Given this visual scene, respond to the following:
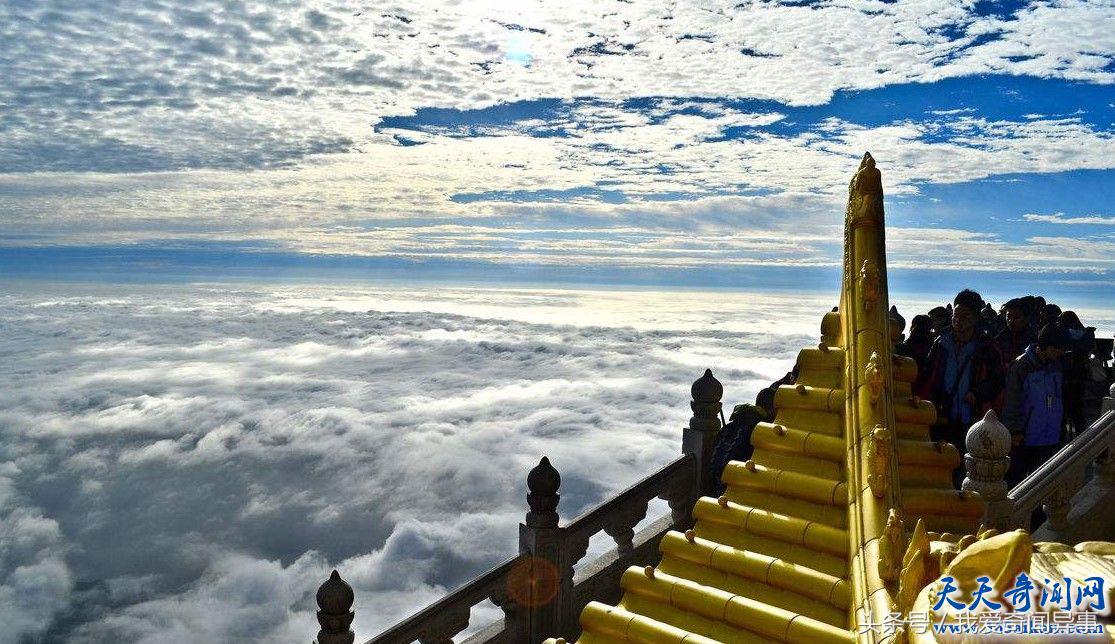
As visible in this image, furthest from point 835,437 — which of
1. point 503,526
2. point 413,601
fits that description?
point 503,526

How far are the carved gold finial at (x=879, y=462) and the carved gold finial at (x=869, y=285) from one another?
1.05 meters

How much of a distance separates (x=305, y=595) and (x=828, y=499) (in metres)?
182

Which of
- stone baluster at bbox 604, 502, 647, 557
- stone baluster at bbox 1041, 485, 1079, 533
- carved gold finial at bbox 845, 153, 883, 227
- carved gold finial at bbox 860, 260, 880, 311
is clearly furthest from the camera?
stone baluster at bbox 604, 502, 647, 557

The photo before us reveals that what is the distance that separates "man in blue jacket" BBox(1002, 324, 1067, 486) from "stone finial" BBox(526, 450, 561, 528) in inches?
235

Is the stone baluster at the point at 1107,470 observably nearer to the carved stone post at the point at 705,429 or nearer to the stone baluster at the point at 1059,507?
the stone baluster at the point at 1059,507

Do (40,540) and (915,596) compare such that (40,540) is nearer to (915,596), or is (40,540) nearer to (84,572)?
(84,572)

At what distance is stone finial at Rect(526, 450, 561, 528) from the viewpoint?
9422mm

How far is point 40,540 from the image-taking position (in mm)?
188250

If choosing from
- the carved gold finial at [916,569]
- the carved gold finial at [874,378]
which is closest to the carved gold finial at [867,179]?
the carved gold finial at [874,378]

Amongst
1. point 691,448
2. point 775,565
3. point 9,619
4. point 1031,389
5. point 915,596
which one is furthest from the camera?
point 9,619

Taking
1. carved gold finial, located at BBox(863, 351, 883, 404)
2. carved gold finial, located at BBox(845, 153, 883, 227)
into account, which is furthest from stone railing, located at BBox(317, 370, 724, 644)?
carved gold finial, located at BBox(863, 351, 883, 404)

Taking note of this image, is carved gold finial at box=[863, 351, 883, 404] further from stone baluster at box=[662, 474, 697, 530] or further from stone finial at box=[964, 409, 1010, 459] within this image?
stone baluster at box=[662, 474, 697, 530]

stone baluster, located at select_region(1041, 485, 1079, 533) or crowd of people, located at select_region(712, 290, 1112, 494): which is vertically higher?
crowd of people, located at select_region(712, 290, 1112, 494)

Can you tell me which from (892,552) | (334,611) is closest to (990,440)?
(892,552)
